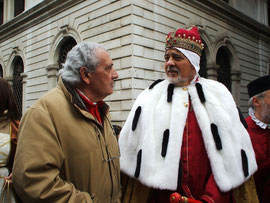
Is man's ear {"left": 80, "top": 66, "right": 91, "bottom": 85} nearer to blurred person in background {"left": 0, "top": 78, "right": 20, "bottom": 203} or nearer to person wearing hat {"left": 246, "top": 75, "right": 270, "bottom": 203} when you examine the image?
blurred person in background {"left": 0, "top": 78, "right": 20, "bottom": 203}

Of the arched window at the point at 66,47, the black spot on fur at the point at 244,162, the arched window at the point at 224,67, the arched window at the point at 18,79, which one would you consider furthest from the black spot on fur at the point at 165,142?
the arched window at the point at 18,79

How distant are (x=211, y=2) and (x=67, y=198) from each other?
1060 cm

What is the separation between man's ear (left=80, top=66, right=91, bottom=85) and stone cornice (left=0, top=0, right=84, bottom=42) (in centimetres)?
818

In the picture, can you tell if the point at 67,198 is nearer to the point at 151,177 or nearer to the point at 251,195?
the point at 151,177

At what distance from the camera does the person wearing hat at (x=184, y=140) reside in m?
1.89

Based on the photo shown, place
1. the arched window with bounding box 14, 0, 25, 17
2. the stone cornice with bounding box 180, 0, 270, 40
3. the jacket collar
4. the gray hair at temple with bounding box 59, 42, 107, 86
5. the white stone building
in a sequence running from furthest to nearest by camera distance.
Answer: the arched window with bounding box 14, 0, 25, 17
the stone cornice with bounding box 180, 0, 270, 40
the white stone building
the gray hair at temple with bounding box 59, 42, 107, 86
the jacket collar

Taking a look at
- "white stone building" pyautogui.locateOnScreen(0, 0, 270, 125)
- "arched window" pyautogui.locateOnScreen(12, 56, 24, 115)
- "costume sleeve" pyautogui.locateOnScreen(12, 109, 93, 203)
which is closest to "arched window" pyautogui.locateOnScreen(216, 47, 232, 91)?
"white stone building" pyautogui.locateOnScreen(0, 0, 270, 125)

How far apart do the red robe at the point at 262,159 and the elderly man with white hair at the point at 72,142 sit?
5.36 ft

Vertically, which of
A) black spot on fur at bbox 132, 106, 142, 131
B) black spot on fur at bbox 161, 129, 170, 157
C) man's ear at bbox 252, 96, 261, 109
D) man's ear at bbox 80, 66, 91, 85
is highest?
man's ear at bbox 80, 66, 91, 85

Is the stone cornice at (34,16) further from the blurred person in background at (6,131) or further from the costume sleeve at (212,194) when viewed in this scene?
the costume sleeve at (212,194)

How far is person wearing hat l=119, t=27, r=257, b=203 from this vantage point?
1.89 m

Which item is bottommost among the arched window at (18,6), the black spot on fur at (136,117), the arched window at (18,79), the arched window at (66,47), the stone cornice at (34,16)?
the black spot on fur at (136,117)

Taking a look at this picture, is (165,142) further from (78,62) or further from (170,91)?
(78,62)

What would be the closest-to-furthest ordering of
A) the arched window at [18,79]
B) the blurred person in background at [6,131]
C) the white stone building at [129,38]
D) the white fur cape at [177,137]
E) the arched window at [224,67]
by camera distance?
the white fur cape at [177,137], the blurred person in background at [6,131], the white stone building at [129,38], the arched window at [224,67], the arched window at [18,79]
